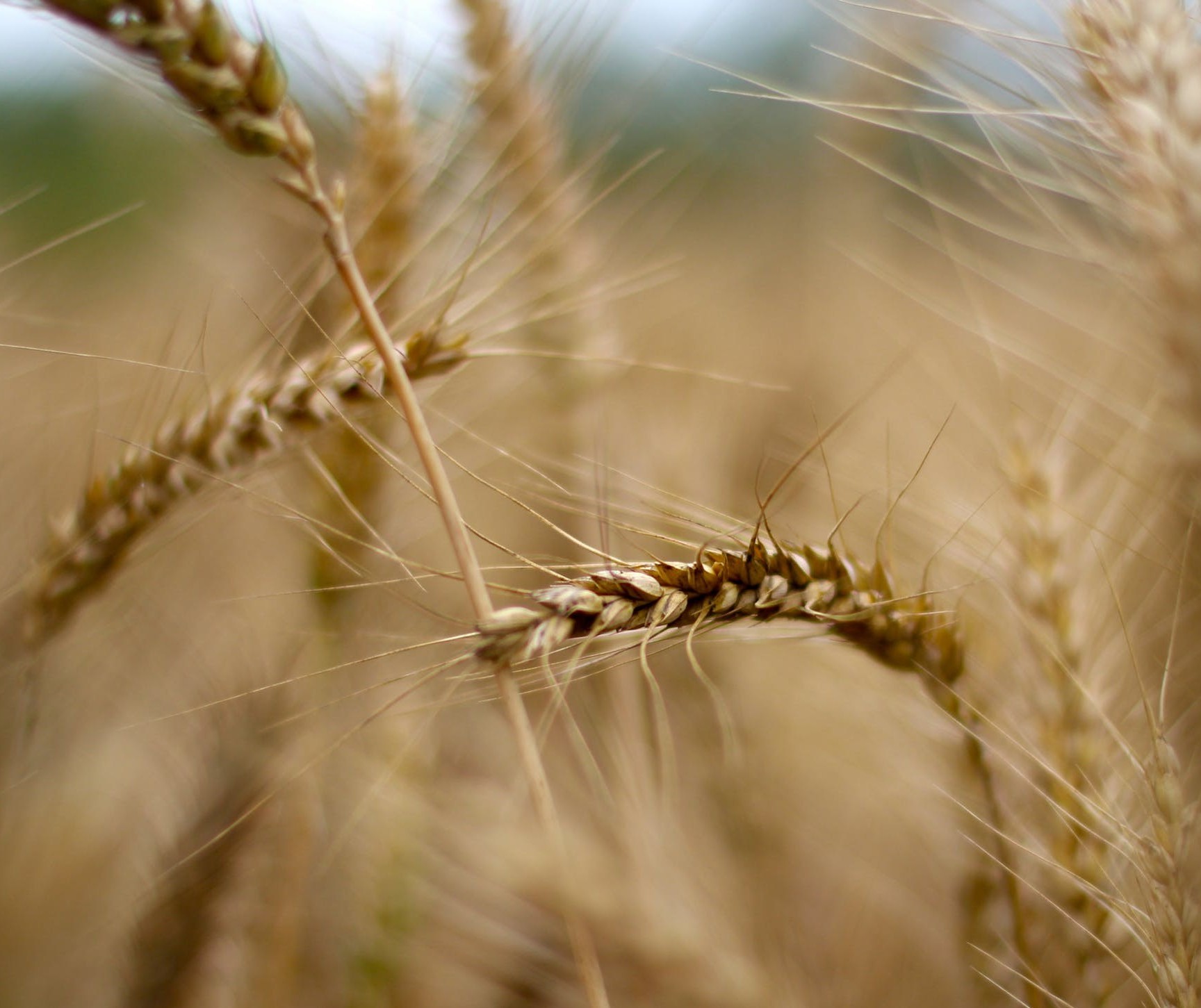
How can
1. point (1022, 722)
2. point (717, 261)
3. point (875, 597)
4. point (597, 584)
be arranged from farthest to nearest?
1. point (717, 261)
2. point (1022, 722)
3. point (875, 597)
4. point (597, 584)

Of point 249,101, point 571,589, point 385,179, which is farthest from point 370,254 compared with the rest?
point 571,589

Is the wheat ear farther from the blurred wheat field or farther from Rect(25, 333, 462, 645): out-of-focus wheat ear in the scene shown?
Rect(25, 333, 462, 645): out-of-focus wheat ear

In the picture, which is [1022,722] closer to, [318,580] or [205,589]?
[318,580]

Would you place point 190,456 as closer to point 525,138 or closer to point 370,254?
point 370,254

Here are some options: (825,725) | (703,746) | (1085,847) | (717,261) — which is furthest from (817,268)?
(1085,847)

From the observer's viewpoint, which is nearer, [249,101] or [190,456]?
[249,101]

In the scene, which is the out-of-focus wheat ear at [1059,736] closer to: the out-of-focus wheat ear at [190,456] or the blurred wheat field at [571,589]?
the blurred wheat field at [571,589]

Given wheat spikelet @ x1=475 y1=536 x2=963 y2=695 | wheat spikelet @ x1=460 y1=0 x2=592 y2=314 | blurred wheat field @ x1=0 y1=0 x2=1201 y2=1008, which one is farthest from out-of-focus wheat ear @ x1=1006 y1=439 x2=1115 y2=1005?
wheat spikelet @ x1=460 y1=0 x2=592 y2=314
